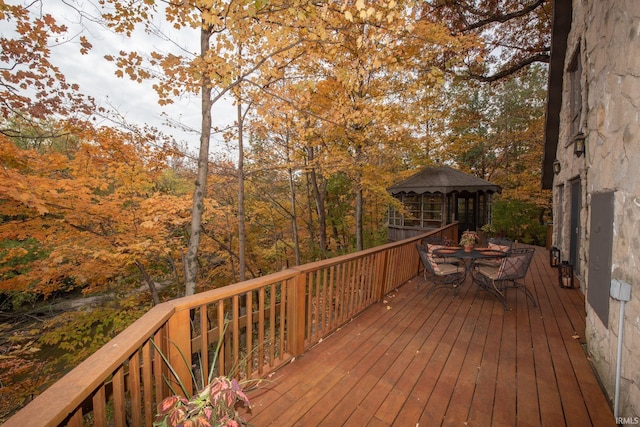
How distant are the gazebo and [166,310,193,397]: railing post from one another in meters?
10.2

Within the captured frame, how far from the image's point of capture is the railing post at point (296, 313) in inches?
108

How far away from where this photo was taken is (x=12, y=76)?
13.3ft

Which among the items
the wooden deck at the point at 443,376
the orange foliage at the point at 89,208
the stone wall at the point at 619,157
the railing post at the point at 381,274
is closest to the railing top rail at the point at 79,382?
the wooden deck at the point at 443,376

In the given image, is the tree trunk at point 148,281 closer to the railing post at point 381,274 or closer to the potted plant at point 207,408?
the railing post at point 381,274

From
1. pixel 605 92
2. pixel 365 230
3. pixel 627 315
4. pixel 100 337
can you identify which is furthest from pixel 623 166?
pixel 365 230

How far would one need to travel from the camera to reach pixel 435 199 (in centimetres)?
1203

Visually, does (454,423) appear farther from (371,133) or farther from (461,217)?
(461,217)

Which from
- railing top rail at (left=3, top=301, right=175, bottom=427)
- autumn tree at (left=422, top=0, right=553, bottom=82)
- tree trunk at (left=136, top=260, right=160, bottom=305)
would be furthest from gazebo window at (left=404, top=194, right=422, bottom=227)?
railing top rail at (left=3, top=301, right=175, bottom=427)

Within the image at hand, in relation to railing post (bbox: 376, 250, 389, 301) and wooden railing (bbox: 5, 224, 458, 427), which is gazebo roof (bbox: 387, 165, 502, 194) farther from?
wooden railing (bbox: 5, 224, 458, 427)

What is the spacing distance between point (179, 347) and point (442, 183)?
10.5 meters

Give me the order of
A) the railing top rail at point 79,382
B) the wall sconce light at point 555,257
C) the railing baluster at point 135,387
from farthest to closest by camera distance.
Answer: the wall sconce light at point 555,257
the railing baluster at point 135,387
the railing top rail at point 79,382

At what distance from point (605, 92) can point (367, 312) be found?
11.9 ft

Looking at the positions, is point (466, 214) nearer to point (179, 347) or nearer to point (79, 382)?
point (179, 347)

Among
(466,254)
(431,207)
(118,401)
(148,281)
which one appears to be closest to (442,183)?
(431,207)
